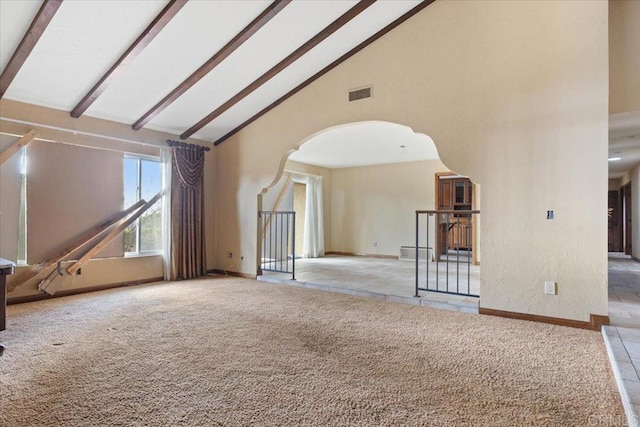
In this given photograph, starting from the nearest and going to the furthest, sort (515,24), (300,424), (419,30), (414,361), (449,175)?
(300,424), (414,361), (515,24), (419,30), (449,175)

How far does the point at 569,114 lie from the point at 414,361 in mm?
2775

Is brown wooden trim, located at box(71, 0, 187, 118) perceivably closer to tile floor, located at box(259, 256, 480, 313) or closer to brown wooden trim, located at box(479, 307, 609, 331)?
tile floor, located at box(259, 256, 480, 313)

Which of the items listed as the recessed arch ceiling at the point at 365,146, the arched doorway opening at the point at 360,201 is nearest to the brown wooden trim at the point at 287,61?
the recessed arch ceiling at the point at 365,146

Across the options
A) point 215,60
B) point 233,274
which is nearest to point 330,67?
point 215,60

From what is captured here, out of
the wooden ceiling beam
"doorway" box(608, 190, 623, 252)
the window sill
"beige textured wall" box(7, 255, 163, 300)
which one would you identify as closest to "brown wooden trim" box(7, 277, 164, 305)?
"beige textured wall" box(7, 255, 163, 300)

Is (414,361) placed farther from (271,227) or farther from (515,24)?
(271,227)

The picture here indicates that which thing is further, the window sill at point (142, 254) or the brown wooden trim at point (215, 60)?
the window sill at point (142, 254)

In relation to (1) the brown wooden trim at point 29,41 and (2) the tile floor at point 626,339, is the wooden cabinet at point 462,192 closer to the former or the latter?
(2) the tile floor at point 626,339

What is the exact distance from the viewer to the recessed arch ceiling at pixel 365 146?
546cm

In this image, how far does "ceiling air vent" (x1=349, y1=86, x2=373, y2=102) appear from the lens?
4505 millimetres

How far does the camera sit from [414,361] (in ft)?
8.09

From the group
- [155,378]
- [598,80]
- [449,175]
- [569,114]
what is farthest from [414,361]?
[449,175]

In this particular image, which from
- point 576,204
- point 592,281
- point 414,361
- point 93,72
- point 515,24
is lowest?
point 414,361

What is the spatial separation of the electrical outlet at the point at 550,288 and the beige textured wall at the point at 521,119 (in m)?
0.05
